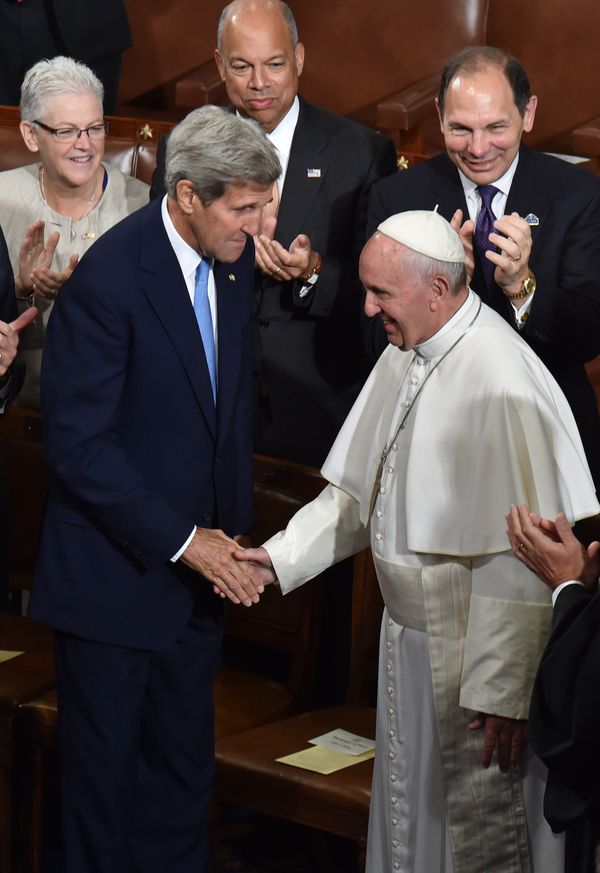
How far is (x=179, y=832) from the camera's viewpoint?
3.21 metres

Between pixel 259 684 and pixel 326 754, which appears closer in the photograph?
pixel 326 754

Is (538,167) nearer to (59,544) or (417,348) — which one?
(417,348)

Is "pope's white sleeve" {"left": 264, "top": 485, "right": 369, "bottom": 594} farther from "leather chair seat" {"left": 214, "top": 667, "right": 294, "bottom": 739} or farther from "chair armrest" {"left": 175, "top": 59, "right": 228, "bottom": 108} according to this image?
"chair armrest" {"left": 175, "top": 59, "right": 228, "bottom": 108}

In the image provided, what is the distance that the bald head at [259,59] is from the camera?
402 cm

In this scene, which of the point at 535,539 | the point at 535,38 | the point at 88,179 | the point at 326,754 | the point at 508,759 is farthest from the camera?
the point at 535,38

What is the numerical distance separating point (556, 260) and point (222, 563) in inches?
49.9

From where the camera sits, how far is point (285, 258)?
3.76m

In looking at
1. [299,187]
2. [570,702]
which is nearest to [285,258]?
[299,187]

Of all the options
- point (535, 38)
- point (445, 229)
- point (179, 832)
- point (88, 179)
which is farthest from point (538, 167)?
point (535, 38)

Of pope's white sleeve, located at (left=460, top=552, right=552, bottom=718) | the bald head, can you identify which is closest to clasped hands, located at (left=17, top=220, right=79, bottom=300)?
the bald head

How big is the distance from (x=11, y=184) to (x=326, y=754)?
2.02 meters

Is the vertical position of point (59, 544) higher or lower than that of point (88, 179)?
lower

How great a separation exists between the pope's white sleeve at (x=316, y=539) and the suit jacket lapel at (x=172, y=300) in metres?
0.43

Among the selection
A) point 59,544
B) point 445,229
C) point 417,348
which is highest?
point 445,229
